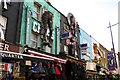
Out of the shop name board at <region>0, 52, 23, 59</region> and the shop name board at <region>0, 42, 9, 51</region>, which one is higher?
the shop name board at <region>0, 42, 9, 51</region>

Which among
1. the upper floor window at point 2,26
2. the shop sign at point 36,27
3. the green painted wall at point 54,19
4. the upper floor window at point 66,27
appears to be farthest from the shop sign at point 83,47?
the upper floor window at point 2,26

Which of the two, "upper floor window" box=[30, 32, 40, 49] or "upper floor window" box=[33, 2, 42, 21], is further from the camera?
"upper floor window" box=[33, 2, 42, 21]

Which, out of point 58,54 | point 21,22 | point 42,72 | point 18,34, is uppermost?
point 21,22

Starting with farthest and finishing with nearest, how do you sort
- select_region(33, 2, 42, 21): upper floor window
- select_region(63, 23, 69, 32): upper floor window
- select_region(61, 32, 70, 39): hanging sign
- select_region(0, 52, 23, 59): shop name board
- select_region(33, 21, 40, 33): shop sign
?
select_region(63, 23, 69, 32): upper floor window → select_region(61, 32, 70, 39): hanging sign → select_region(33, 2, 42, 21): upper floor window → select_region(33, 21, 40, 33): shop sign → select_region(0, 52, 23, 59): shop name board

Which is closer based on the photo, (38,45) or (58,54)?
(38,45)

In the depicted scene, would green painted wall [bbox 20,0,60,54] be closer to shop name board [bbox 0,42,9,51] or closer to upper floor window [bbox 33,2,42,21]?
upper floor window [bbox 33,2,42,21]

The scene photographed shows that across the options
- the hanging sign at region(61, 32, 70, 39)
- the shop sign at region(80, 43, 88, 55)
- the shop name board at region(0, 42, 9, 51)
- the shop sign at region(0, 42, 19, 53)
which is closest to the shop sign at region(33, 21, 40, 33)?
the shop sign at region(0, 42, 19, 53)

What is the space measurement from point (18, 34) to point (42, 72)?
10.1 ft

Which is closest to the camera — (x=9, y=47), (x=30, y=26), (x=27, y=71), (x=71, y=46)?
(x=9, y=47)

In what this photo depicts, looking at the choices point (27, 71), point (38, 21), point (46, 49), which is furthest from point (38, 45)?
point (27, 71)

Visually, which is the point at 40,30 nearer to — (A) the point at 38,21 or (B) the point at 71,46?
(A) the point at 38,21

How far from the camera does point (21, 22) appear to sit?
12.6 m

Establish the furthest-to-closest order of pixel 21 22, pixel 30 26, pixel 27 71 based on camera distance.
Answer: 1. pixel 30 26
2. pixel 21 22
3. pixel 27 71

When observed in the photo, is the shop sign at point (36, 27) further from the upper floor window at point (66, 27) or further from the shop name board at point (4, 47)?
the upper floor window at point (66, 27)
